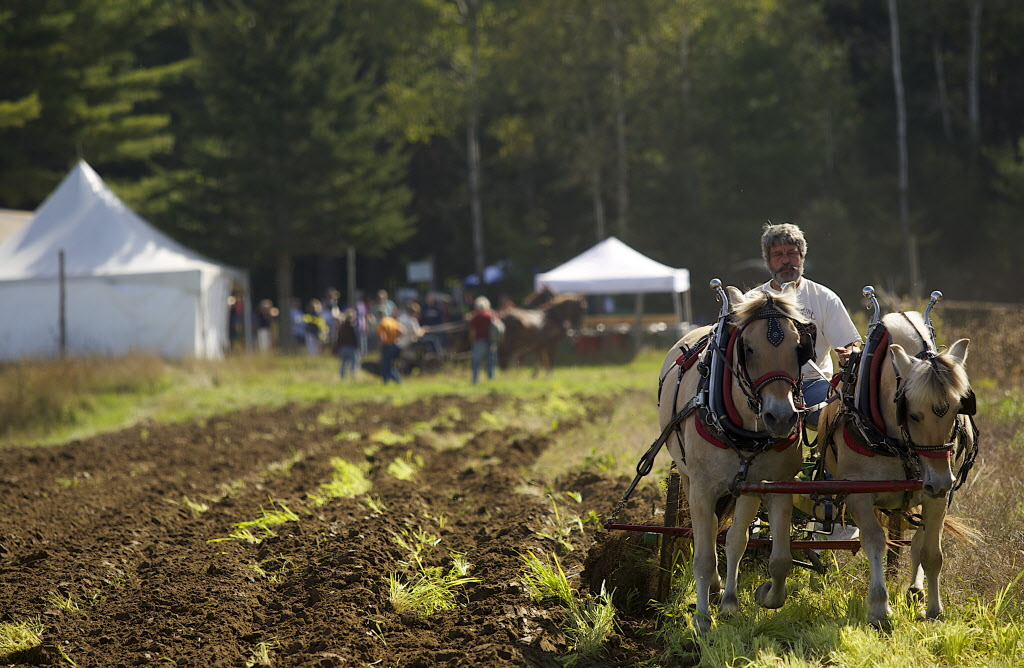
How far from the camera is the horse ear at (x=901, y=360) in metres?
6.05

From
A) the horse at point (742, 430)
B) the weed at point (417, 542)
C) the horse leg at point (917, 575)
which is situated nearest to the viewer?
the horse at point (742, 430)

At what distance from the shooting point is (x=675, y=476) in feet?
23.4

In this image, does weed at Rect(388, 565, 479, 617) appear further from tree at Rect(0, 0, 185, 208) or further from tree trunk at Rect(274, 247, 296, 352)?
tree at Rect(0, 0, 185, 208)

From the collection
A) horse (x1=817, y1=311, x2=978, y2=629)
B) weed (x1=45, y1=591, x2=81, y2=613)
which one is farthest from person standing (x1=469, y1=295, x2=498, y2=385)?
horse (x1=817, y1=311, x2=978, y2=629)

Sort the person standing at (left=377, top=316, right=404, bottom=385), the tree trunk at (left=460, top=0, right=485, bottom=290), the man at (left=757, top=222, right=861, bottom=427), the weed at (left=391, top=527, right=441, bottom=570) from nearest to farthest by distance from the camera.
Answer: the man at (left=757, top=222, right=861, bottom=427)
the weed at (left=391, top=527, right=441, bottom=570)
the person standing at (left=377, top=316, right=404, bottom=385)
the tree trunk at (left=460, top=0, right=485, bottom=290)

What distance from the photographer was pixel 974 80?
36094 mm

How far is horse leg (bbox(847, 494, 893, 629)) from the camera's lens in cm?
593

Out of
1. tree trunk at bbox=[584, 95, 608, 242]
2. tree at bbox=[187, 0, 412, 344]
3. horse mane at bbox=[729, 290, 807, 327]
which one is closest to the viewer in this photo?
horse mane at bbox=[729, 290, 807, 327]

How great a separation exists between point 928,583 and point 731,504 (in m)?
1.09

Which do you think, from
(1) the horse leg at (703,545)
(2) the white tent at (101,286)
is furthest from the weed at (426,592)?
(2) the white tent at (101,286)

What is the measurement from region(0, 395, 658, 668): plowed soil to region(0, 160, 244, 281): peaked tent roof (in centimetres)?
1314

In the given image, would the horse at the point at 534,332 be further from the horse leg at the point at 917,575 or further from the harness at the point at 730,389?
the harness at the point at 730,389

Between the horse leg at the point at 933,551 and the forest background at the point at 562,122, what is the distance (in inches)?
1103

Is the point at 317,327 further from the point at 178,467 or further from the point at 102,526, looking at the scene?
the point at 102,526
